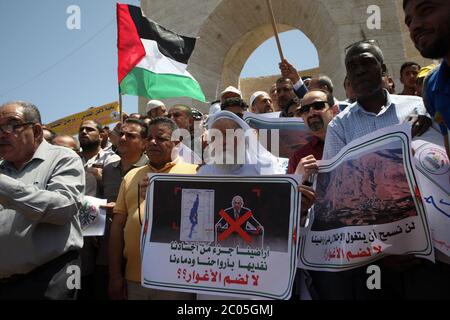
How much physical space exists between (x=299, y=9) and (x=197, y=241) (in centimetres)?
1054

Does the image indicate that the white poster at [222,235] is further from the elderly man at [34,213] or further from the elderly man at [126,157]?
the elderly man at [126,157]

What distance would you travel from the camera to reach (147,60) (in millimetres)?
5746

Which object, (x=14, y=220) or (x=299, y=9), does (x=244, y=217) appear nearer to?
(x=14, y=220)

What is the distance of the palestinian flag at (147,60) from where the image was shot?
5562 mm

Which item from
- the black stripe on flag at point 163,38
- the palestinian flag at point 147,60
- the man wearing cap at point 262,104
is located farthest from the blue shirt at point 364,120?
the black stripe on flag at point 163,38

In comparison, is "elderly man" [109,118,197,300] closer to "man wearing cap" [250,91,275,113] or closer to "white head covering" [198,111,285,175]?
"white head covering" [198,111,285,175]

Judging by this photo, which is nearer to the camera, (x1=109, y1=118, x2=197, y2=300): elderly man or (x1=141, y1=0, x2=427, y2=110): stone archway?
(x1=109, y1=118, x2=197, y2=300): elderly man

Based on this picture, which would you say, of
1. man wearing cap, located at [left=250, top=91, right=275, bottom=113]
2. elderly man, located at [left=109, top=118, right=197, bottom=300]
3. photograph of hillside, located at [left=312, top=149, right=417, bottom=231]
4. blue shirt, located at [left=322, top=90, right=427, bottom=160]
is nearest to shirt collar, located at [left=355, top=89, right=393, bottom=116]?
blue shirt, located at [left=322, top=90, right=427, bottom=160]

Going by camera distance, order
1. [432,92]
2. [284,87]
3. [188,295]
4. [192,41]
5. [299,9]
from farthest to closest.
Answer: [299,9], [192,41], [284,87], [188,295], [432,92]

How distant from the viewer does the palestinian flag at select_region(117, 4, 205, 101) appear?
18.2 feet

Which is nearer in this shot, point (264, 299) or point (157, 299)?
point (264, 299)

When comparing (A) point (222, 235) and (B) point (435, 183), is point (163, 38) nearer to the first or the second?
(A) point (222, 235)

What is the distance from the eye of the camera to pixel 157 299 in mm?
2533
